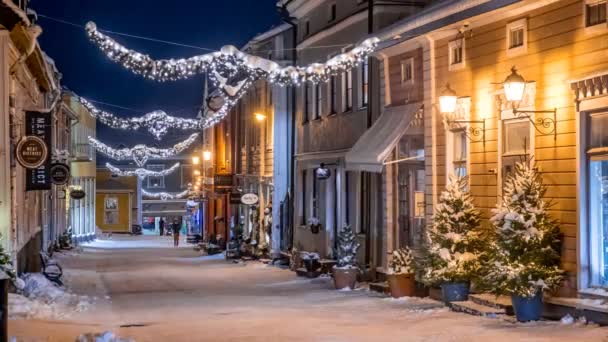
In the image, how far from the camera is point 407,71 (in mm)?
21188

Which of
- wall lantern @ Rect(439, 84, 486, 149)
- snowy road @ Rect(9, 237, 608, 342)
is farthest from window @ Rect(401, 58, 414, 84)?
snowy road @ Rect(9, 237, 608, 342)

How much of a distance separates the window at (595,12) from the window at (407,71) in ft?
22.5

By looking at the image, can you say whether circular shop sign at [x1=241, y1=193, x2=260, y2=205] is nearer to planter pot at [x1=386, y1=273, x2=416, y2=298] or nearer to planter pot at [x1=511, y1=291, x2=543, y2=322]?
planter pot at [x1=386, y1=273, x2=416, y2=298]

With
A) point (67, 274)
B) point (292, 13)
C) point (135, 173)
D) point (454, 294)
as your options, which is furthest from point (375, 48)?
point (135, 173)

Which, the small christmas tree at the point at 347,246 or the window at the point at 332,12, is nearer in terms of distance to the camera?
the small christmas tree at the point at 347,246

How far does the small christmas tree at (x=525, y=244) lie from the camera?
569 inches

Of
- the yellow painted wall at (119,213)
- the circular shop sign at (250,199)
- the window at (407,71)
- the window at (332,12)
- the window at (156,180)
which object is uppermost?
the window at (332,12)

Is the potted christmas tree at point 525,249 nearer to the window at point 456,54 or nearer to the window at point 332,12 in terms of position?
the window at point 456,54

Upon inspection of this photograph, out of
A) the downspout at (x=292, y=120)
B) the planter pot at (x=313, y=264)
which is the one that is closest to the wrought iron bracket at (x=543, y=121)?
the planter pot at (x=313, y=264)

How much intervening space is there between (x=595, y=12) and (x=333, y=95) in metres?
15.0

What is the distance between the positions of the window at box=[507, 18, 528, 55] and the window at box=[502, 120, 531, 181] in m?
Result: 1.19

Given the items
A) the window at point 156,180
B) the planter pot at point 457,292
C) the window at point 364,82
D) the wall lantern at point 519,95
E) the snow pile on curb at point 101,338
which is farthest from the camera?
the window at point 156,180

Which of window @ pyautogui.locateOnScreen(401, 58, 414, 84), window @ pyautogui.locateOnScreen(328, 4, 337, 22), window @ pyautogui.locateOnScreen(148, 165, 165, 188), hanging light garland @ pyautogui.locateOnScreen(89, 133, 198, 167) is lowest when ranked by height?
window @ pyautogui.locateOnScreen(148, 165, 165, 188)

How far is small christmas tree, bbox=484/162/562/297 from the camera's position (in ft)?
47.4
